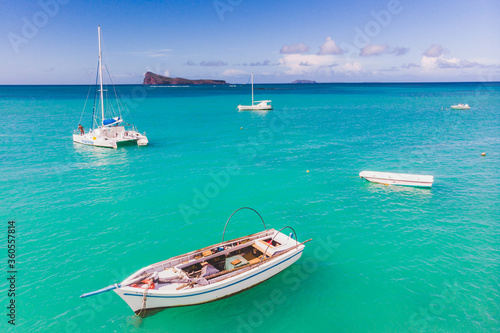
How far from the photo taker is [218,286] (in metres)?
16.5

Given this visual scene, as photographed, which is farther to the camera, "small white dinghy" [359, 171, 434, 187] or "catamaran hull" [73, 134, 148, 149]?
"catamaran hull" [73, 134, 148, 149]

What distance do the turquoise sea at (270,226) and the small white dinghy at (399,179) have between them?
87 cm

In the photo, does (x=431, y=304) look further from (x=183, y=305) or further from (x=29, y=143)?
(x=29, y=143)

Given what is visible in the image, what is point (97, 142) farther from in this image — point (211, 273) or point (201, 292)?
point (201, 292)

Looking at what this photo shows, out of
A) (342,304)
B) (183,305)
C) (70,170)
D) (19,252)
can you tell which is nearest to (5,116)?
(70,170)

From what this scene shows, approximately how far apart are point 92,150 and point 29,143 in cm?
1347

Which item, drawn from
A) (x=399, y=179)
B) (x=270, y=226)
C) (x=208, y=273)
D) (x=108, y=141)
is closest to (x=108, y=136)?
(x=108, y=141)

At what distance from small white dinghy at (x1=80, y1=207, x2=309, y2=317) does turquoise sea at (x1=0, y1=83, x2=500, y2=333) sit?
96 cm

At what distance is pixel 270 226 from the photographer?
2583 cm

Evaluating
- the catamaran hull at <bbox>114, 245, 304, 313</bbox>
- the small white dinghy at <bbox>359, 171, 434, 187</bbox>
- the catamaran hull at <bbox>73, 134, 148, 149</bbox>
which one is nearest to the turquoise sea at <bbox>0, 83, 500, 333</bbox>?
the catamaran hull at <bbox>114, 245, 304, 313</bbox>

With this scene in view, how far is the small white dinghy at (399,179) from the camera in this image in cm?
3312

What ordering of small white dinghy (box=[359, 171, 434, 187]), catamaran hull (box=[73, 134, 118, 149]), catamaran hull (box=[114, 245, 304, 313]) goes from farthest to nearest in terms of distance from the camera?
catamaran hull (box=[73, 134, 118, 149]), small white dinghy (box=[359, 171, 434, 187]), catamaran hull (box=[114, 245, 304, 313])

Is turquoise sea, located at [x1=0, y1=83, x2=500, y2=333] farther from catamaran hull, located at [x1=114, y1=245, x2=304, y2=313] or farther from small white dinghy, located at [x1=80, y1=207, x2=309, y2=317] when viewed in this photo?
small white dinghy, located at [x1=80, y1=207, x2=309, y2=317]

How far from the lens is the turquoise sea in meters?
16.7
